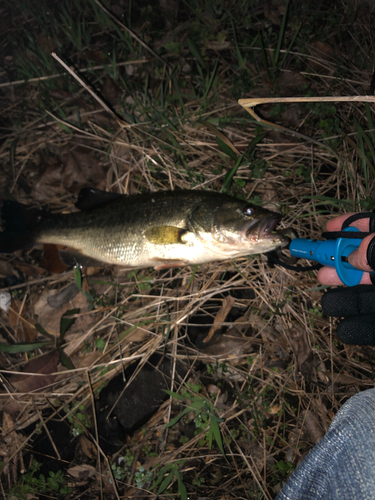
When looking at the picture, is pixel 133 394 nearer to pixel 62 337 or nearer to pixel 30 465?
pixel 62 337

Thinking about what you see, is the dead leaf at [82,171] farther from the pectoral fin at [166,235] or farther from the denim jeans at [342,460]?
the denim jeans at [342,460]

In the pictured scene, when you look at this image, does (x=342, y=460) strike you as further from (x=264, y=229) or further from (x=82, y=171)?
(x=82, y=171)

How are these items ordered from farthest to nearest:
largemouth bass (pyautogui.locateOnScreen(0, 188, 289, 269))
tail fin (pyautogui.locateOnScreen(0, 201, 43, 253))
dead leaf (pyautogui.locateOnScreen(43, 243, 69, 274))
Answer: dead leaf (pyautogui.locateOnScreen(43, 243, 69, 274))
tail fin (pyautogui.locateOnScreen(0, 201, 43, 253))
largemouth bass (pyautogui.locateOnScreen(0, 188, 289, 269))

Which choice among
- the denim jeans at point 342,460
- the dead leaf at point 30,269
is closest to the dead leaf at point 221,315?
the denim jeans at point 342,460

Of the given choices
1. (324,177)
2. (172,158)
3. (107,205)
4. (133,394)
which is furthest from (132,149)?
(133,394)

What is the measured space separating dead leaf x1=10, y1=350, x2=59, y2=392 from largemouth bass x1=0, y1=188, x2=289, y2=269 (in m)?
1.39

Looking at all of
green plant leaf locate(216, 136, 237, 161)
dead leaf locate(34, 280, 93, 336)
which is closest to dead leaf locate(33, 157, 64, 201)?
dead leaf locate(34, 280, 93, 336)

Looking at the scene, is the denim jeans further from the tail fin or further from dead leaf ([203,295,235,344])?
the tail fin

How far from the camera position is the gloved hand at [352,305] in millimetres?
2969

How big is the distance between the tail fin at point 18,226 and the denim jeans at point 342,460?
3.97 meters

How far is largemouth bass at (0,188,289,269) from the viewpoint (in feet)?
10.2

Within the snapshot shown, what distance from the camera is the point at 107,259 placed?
144 inches

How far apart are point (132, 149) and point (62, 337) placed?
277 cm

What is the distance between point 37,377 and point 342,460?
11.5ft
